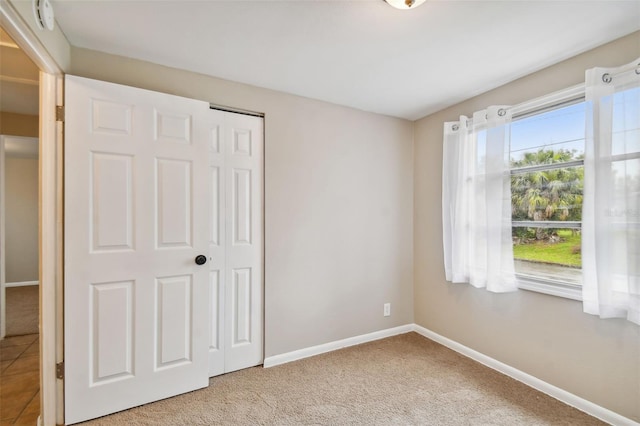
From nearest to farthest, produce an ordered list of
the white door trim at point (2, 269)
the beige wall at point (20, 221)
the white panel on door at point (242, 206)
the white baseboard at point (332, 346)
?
the white panel on door at point (242, 206) → the white baseboard at point (332, 346) → the white door trim at point (2, 269) → the beige wall at point (20, 221)

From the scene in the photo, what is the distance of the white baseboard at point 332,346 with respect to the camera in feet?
8.13

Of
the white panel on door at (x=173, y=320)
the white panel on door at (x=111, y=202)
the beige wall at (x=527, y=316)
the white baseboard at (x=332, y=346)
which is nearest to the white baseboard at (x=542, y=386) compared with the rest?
the beige wall at (x=527, y=316)

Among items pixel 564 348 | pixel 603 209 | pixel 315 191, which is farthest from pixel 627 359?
pixel 315 191

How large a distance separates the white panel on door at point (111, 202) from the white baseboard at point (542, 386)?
2.90 metres

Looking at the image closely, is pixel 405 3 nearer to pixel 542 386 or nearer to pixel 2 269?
pixel 542 386

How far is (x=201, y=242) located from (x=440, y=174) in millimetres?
2350

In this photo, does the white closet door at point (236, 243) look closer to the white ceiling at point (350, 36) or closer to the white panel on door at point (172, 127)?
the white panel on door at point (172, 127)

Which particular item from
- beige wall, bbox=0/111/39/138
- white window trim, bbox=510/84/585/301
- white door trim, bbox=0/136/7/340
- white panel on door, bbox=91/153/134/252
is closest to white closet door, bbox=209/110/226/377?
white panel on door, bbox=91/153/134/252

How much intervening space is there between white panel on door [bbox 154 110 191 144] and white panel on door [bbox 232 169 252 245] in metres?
0.46

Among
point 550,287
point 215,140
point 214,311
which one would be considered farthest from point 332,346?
point 215,140

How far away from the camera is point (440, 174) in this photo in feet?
9.68

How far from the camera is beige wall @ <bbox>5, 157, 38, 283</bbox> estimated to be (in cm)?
502

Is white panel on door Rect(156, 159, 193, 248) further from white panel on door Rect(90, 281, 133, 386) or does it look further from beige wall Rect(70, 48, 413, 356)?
beige wall Rect(70, 48, 413, 356)

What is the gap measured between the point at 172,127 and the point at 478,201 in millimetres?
2478
